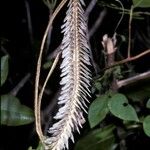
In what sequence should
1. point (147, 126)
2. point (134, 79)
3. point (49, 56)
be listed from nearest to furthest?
point (147, 126) < point (134, 79) < point (49, 56)

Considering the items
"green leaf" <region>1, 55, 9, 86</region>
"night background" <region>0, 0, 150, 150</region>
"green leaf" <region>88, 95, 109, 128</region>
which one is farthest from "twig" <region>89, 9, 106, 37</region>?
"green leaf" <region>88, 95, 109, 128</region>

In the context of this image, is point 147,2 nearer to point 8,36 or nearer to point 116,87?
point 116,87

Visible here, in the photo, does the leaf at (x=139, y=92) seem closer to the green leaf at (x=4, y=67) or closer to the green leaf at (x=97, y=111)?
the green leaf at (x=97, y=111)

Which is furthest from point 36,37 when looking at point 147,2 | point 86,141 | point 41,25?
point 147,2

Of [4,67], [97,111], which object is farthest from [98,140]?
[4,67]

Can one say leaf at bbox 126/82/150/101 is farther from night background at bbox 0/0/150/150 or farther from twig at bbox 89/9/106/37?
twig at bbox 89/9/106/37

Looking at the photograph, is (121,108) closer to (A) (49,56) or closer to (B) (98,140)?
(B) (98,140)
